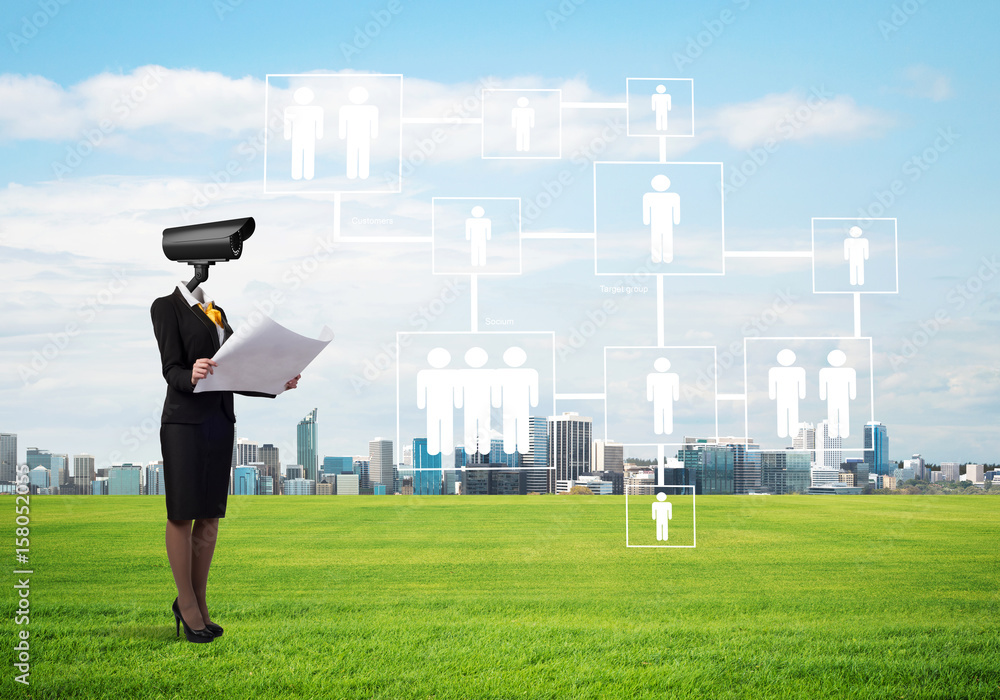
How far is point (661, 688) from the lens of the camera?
4.19 metres

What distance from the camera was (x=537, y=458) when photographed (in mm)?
8438

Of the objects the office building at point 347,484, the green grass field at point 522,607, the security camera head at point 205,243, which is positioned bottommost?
the green grass field at point 522,607

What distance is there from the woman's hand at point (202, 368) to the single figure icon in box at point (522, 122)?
4794mm

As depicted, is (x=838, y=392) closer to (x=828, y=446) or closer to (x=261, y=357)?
(x=828, y=446)

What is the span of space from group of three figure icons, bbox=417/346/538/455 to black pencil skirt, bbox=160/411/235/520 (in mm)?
3810

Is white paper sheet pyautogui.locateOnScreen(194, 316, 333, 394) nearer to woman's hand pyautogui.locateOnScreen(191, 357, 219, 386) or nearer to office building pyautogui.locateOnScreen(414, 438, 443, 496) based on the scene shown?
woman's hand pyautogui.locateOnScreen(191, 357, 219, 386)

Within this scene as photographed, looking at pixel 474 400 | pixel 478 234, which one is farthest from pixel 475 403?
pixel 478 234

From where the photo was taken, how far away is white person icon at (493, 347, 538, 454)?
7.90 meters

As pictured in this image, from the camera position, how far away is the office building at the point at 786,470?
28.3 feet

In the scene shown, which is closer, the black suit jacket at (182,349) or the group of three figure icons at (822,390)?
the black suit jacket at (182,349)

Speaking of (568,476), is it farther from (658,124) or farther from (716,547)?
(658,124)

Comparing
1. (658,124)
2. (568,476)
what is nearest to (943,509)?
(568,476)

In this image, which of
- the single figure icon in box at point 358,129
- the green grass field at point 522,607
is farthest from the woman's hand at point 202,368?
the single figure icon in box at point 358,129

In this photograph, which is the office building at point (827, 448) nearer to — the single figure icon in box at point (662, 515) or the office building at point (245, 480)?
the single figure icon in box at point (662, 515)
